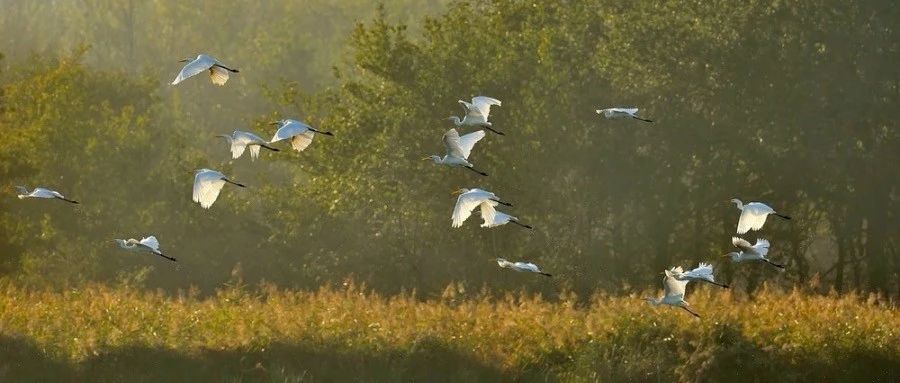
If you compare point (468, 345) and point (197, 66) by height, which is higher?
point (197, 66)

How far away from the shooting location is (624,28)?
119ft

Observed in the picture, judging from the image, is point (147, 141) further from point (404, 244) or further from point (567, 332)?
point (567, 332)

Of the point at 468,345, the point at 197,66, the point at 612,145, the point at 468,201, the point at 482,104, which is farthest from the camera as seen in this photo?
the point at 612,145

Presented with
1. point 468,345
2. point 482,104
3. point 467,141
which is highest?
point 482,104

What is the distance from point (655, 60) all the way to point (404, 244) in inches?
316

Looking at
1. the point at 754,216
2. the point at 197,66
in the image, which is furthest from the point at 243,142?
the point at 754,216

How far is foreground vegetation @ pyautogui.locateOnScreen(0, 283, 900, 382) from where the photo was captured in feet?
69.2

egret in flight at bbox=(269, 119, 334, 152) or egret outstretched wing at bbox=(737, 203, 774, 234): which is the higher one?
egret outstretched wing at bbox=(737, 203, 774, 234)

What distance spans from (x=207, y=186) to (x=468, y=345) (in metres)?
6.34

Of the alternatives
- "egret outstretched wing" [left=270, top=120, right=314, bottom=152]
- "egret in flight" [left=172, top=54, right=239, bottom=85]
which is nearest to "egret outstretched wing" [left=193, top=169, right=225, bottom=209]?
"egret outstretched wing" [left=270, top=120, right=314, bottom=152]

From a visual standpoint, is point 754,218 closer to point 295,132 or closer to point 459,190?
point 459,190

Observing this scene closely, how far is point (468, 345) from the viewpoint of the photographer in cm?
2219

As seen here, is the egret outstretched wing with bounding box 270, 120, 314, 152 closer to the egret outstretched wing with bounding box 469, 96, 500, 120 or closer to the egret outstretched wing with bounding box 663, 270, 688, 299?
the egret outstretched wing with bounding box 469, 96, 500, 120

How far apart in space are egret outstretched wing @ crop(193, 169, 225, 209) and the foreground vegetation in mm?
4191
